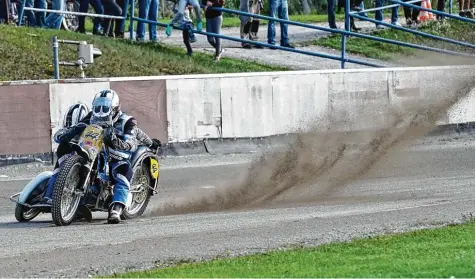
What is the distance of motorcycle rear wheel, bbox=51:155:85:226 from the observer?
1169cm

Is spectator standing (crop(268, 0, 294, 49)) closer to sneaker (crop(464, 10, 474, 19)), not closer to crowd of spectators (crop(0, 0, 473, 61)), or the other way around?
crowd of spectators (crop(0, 0, 473, 61))

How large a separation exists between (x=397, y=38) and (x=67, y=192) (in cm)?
1848

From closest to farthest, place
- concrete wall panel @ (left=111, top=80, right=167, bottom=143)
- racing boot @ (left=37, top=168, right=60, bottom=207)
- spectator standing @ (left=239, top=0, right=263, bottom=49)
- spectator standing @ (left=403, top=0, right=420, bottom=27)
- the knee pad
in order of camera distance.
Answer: racing boot @ (left=37, top=168, right=60, bottom=207)
concrete wall panel @ (left=111, top=80, right=167, bottom=143)
spectator standing @ (left=239, top=0, right=263, bottom=49)
the knee pad
spectator standing @ (left=403, top=0, right=420, bottom=27)

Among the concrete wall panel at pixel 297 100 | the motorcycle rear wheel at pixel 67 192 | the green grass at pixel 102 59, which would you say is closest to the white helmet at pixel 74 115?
the motorcycle rear wheel at pixel 67 192

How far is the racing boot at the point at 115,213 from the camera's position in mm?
12219

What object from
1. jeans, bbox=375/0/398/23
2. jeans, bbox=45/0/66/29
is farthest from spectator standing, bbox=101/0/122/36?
jeans, bbox=375/0/398/23

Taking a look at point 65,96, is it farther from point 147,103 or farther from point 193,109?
point 193,109

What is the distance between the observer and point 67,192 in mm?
11859

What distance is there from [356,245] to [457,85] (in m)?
9.60

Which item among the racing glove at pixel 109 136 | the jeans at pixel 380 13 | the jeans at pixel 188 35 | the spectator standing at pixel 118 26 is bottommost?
the racing glove at pixel 109 136

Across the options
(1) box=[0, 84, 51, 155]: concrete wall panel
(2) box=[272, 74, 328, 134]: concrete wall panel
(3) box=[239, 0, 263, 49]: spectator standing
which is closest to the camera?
(1) box=[0, 84, 51, 155]: concrete wall panel

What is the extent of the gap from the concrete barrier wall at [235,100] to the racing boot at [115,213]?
197 inches

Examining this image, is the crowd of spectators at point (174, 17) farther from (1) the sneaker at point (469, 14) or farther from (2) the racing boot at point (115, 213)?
(2) the racing boot at point (115, 213)

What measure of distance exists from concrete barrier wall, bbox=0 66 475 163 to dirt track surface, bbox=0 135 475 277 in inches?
66.6
